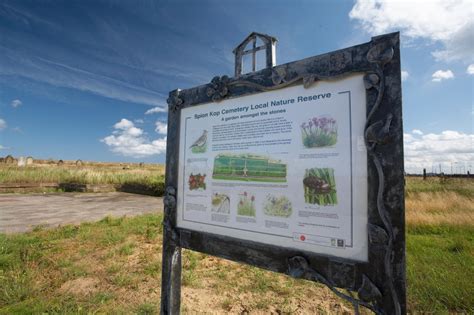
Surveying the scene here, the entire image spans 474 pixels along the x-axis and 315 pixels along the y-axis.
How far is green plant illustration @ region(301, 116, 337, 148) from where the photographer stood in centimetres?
153

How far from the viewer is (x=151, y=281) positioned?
137 inches

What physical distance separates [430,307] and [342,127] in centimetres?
259

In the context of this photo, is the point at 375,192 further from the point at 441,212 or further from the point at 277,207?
the point at 441,212

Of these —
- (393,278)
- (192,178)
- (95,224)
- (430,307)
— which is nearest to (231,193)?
(192,178)

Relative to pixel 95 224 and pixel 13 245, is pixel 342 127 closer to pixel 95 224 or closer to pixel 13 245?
pixel 13 245

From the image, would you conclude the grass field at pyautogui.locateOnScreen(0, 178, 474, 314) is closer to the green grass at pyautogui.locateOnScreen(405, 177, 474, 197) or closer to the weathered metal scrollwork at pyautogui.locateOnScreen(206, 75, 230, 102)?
the weathered metal scrollwork at pyautogui.locateOnScreen(206, 75, 230, 102)

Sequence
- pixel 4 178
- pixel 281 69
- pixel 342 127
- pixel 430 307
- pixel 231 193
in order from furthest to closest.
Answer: pixel 4 178, pixel 430 307, pixel 231 193, pixel 281 69, pixel 342 127

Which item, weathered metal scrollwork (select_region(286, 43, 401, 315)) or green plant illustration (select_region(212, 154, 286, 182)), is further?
green plant illustration (select_region(212, 154, 286, 182))

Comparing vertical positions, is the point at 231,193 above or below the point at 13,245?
above

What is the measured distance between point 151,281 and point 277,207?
2.60 meters

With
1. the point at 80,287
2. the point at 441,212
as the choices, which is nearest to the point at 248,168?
the point at 80,287

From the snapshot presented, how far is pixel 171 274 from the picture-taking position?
7.61 ft

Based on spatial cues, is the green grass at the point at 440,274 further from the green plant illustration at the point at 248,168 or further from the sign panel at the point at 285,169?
the green plant illustration at the point at 248,168

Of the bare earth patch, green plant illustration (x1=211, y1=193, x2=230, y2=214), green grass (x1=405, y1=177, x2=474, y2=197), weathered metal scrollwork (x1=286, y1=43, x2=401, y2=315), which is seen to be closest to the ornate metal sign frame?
weathered metal scrollwork (x1=286, y1=43, x2=401, y2=315)
